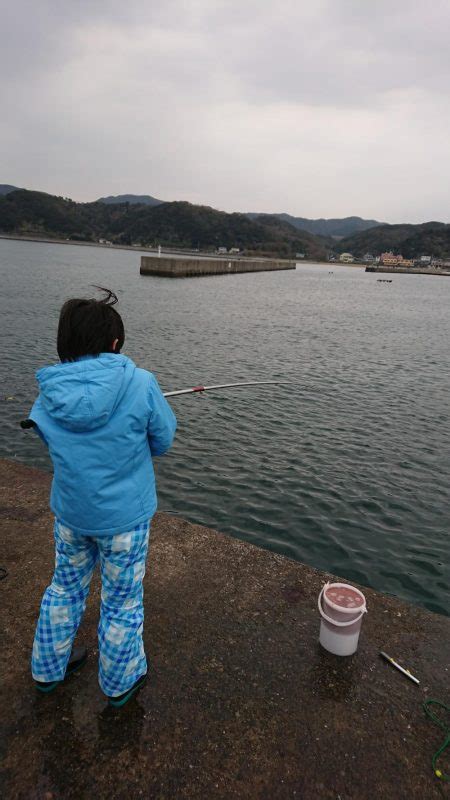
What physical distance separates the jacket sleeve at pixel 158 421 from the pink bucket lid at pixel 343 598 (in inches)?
63.8

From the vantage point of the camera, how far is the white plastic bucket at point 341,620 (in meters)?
3.02

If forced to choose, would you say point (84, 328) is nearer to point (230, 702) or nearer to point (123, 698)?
point (123, 698)

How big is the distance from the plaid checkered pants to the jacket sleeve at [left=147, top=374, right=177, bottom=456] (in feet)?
1.46

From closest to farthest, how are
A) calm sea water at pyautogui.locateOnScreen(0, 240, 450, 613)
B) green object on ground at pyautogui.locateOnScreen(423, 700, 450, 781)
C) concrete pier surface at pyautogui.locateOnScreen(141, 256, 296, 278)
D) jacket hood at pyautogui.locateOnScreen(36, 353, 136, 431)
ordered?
jacket hood at pyautogui.locateOnScreen(36, 353, 136, 431) < green object on ground at pyautogui.locateOnScreen(423, 700, 450, 781) < calm sea water at pyautogui.locateOnScreen(0, 240, 450, 613) < concrete pier surface at pyautogui.locateOnScreen(141, 256, 296, 278)

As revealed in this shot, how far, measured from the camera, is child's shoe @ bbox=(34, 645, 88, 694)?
8.68 ft

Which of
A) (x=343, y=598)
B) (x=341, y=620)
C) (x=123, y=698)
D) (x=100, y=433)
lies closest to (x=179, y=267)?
(x=343, y=598)

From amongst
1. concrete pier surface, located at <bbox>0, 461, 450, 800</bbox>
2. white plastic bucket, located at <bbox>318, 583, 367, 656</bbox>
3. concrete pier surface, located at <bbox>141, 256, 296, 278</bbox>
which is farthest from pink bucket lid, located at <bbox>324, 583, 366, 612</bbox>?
concrete pier surface, located at <bbox>141, 256, 296, 278</bbox>

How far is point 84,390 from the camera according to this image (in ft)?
7.01

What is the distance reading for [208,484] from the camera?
26.1ft

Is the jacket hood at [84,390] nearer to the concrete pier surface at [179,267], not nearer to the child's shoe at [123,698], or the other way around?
the child's shoe at [123,698]

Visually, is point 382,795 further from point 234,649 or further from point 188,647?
point 188,647

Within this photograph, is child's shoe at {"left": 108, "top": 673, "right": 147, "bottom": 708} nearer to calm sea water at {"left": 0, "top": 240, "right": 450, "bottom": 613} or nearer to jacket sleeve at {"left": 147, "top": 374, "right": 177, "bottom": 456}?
jacket sleeve at {"left": 147, "top": 374, "right": 177, "bottom": 456}

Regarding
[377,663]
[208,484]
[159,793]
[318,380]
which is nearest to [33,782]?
[159,793]

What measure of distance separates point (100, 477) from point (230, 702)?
162 centimetres
